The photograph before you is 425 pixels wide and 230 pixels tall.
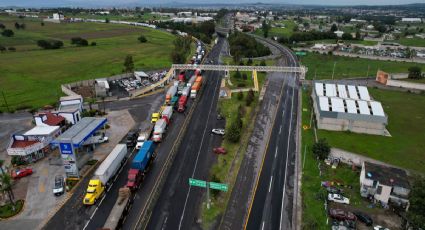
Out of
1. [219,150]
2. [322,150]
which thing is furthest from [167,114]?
[322,150]

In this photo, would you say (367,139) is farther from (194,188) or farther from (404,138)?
(194,188)

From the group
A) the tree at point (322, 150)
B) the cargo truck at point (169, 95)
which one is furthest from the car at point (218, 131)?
the cargo truck at point (169, 95)

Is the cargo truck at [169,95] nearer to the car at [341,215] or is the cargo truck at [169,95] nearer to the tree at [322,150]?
the tree at [322,150]

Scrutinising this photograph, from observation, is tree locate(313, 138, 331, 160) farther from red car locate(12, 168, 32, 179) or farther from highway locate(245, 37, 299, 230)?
red car locate(12, 168, 32, 179)

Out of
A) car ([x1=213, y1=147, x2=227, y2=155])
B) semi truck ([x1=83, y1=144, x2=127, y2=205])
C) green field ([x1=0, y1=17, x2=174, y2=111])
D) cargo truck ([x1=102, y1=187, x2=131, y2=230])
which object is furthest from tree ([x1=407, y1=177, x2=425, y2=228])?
green field ([x1=0, y1=17, x2=174, y2=111])

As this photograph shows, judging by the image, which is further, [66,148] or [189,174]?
[189,174]

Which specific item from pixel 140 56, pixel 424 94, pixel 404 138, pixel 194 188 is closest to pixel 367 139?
pixel 404 138

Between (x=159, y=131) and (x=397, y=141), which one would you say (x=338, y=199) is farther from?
(x=159, y=131)
